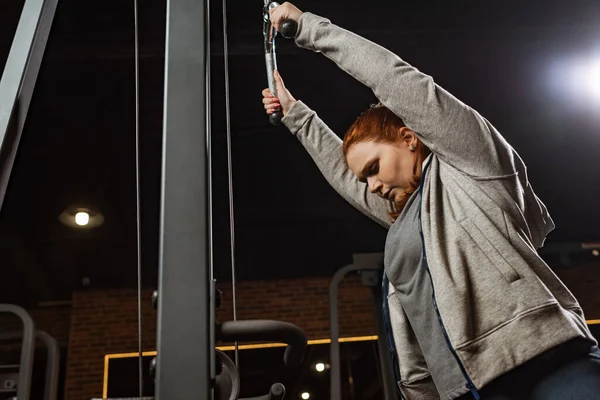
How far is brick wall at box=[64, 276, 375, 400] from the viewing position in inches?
175


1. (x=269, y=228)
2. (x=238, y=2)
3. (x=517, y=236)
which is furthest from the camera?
(x=269, y=228)

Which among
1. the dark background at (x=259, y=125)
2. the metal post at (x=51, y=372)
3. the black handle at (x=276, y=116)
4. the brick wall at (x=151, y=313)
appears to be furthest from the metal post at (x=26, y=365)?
the black handle at (x=276, y=116)

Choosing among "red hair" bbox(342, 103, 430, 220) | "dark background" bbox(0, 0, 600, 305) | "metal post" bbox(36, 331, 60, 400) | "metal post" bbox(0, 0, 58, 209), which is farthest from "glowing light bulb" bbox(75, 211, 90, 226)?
"red hair" bbox(342, 103, 430, 220)

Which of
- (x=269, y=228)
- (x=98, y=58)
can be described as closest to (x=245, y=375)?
(x=269, y=228)

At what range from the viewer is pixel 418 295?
1052mm

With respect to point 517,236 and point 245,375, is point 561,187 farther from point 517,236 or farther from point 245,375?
point 517,236

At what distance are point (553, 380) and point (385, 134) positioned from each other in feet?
1.76

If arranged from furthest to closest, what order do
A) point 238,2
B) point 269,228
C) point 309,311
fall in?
point 309,311, point 269,228, point 238,2

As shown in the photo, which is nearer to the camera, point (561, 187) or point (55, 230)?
point (561, 187)

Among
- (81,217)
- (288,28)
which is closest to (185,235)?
(288,28)

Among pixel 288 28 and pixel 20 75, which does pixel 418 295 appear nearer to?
pixel 288 28

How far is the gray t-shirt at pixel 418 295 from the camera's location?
3.21 ft

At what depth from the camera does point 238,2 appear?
8.90 ft

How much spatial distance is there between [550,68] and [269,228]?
6.69ft
